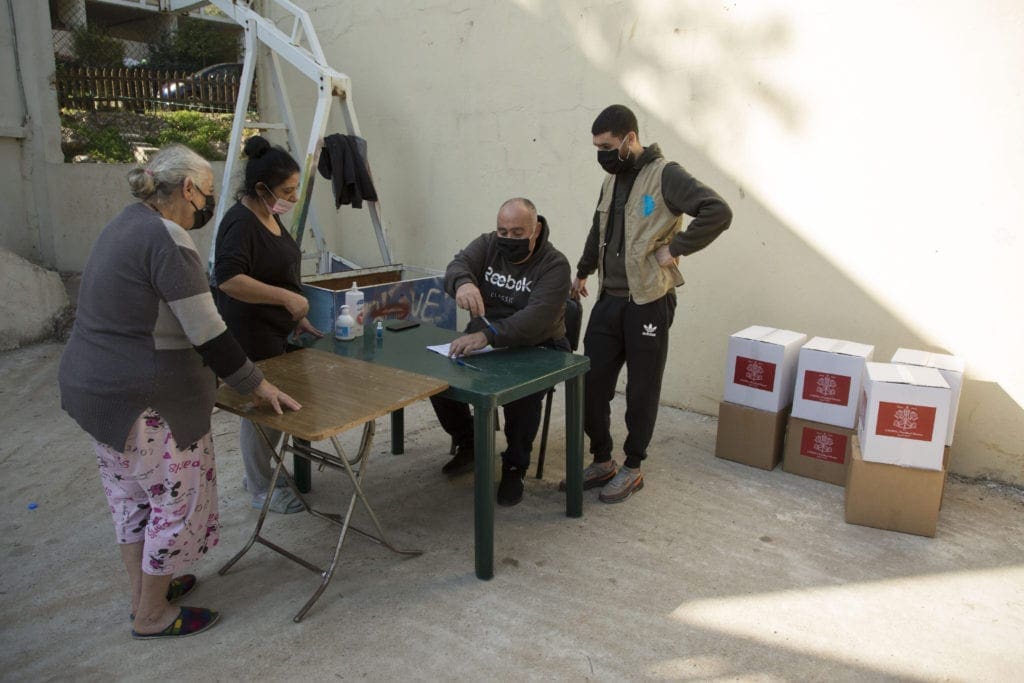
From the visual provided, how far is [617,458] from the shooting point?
399cm

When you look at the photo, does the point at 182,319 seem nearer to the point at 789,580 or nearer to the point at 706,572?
the point at 706,572

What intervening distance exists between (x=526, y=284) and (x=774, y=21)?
2.14 meters

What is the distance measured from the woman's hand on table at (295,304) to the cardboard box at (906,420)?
8.07 ft

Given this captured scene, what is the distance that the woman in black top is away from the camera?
2.87 m

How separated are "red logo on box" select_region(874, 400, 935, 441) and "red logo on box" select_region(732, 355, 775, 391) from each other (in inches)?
26.3

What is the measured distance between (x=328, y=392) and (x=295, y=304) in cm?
57

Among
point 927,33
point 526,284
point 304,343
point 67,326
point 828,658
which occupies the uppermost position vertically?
point 927,33

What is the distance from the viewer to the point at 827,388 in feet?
12.2

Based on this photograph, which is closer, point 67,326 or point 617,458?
point 617,458

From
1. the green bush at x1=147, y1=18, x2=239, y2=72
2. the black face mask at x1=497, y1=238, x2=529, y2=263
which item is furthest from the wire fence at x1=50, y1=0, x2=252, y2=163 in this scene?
the black face mask at x1=497, y1=238, x2=529, y2=263

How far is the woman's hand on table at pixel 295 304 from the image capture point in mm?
2982

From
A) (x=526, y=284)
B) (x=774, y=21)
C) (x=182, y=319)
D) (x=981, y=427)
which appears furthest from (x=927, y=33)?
(x=182, y=319)

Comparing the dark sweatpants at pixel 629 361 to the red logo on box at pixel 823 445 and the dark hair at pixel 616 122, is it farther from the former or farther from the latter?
the red logo on box at pixel 823 445

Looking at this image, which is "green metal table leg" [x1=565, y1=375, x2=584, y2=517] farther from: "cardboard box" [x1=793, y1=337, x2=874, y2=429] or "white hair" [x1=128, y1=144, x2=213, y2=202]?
"white hair" [x1=128, y1=144, x2=213, y2=202]
